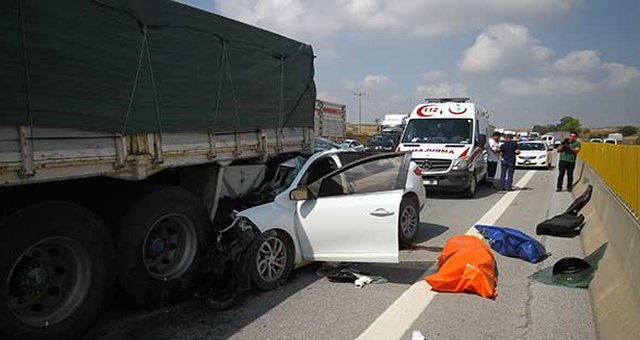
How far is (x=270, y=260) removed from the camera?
5.21 metres

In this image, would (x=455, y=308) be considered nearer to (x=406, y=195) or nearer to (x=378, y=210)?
(x=378, y=210)

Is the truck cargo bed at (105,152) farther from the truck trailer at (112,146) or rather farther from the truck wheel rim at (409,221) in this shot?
the truck wheel rim at (409,221)

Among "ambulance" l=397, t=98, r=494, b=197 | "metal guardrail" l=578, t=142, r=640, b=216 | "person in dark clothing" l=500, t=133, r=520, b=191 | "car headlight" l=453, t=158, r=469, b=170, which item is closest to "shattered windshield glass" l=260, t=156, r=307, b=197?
"metal guardrail" l=578, t=142, r=640, b=216

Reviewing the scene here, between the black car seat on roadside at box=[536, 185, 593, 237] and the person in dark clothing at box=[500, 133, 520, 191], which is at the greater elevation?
the person in dark clothing at box=[500, 133, 520, 191]

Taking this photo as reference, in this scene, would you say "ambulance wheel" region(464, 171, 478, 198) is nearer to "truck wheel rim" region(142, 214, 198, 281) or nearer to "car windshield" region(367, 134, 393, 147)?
"truck wheel rim" region(142, 214, 198, 281)

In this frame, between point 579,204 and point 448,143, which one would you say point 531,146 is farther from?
point 579,204

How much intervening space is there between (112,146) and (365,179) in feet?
9.88

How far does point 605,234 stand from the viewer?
6035 mm

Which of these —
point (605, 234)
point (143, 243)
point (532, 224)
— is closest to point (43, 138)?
point (143, 243)

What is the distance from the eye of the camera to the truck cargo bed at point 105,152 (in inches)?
128

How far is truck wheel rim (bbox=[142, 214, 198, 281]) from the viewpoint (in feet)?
15.3

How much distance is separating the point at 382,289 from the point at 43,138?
11.5ft

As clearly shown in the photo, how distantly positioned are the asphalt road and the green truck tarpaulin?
1736 millimetres

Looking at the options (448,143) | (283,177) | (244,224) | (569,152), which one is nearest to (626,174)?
(283,177)
